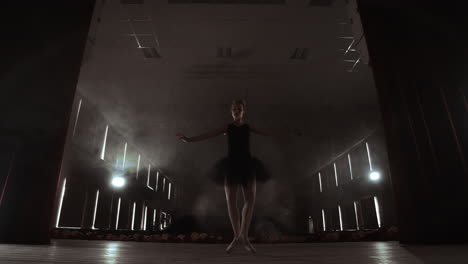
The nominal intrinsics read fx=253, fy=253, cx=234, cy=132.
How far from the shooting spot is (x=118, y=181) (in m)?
5.81

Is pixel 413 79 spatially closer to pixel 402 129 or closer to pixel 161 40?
pixel 402 129

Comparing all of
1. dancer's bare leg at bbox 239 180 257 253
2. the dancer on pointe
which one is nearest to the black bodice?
the dancer on pointe

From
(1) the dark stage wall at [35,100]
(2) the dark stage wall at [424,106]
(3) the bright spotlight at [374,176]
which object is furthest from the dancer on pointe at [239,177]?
(3) the bright spotlight at [374,176]

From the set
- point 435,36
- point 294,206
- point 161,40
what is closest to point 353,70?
point 435,36

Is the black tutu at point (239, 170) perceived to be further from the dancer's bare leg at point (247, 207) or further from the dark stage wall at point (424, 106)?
the dark stage wall at point (424, 106)

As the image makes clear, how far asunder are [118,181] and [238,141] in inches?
202

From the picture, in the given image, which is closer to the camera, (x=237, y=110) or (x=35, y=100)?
(x=237, y=110)

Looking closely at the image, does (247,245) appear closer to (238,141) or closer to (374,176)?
(238,141)

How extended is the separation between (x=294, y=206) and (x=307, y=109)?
10.6ft

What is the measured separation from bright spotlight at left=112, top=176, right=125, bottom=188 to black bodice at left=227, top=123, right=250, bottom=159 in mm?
4956

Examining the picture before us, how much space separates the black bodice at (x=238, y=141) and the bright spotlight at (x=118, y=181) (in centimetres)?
496

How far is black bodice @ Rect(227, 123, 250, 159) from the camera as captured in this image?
5.10 feet

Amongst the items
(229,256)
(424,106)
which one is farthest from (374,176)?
(229,256)

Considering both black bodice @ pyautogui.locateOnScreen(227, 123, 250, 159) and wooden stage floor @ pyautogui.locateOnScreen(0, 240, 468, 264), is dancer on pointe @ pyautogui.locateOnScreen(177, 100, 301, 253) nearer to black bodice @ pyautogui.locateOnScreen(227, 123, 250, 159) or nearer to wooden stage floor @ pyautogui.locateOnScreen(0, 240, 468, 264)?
black bodice @ pyautogui.locateOnScreen(227, 123, 250, 159)
